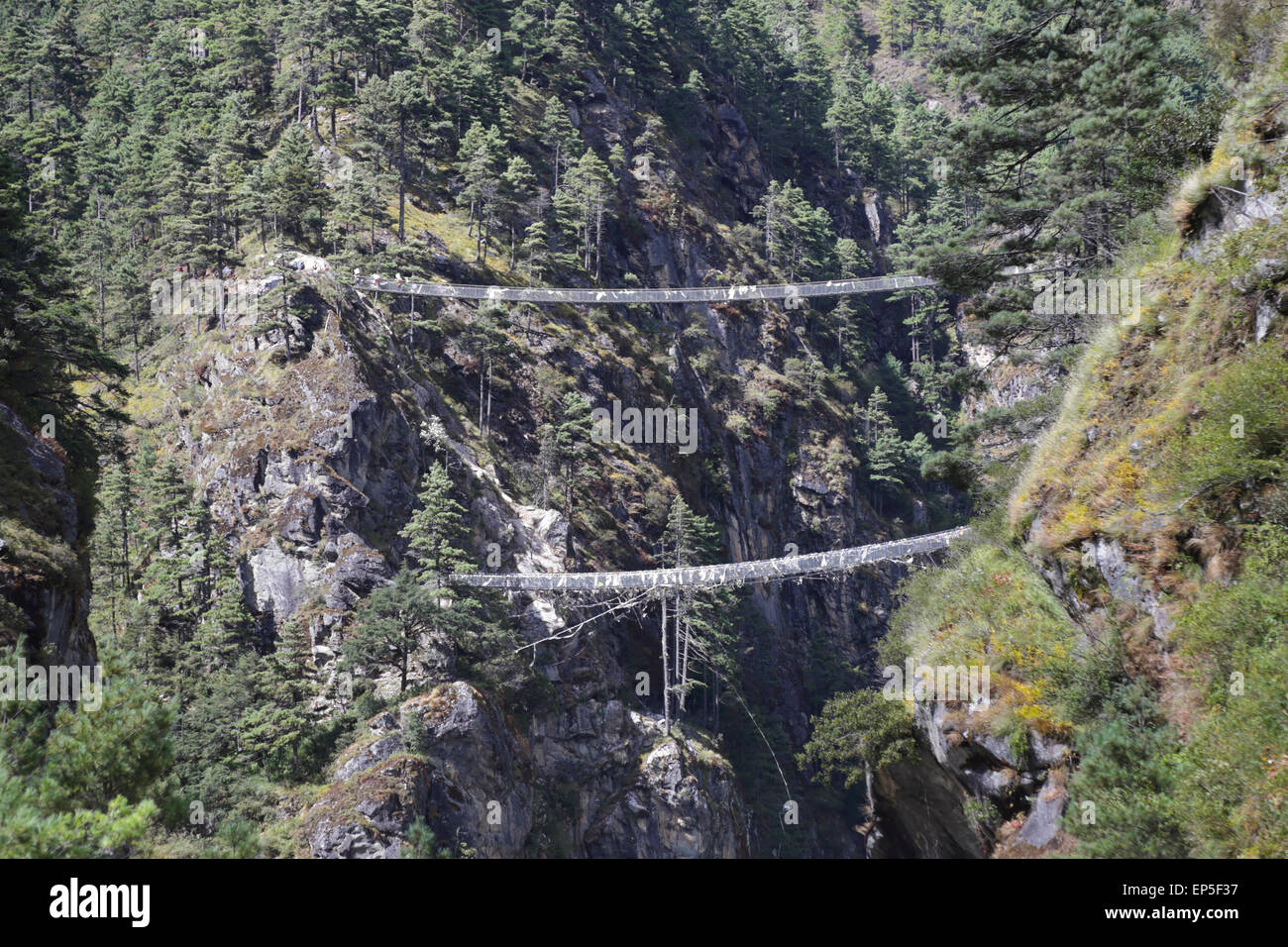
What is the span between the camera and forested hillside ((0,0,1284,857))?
895 cm

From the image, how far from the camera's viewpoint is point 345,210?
3966 cm

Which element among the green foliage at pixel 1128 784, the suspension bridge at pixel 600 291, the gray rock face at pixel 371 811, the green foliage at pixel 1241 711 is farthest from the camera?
the suspension bridge at pixel 600 291

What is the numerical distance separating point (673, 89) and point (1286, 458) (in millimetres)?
65025

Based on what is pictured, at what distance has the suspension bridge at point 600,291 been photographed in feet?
120

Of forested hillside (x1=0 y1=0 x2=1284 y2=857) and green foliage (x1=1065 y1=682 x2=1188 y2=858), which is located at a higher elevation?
forested hillside (x1=0 y1=0 x2=1284 y2=857)

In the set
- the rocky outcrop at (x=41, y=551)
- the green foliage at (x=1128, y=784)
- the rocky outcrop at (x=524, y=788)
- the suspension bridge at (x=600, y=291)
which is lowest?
the rocky outcrop at (x=524, y=788)

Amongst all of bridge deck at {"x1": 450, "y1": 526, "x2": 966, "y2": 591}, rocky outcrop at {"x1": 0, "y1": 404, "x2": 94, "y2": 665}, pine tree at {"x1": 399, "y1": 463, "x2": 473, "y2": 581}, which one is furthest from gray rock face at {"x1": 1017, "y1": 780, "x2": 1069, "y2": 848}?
pine tree at {"x1": 399, "y1": 463, "x2": 473, "y2": 581}

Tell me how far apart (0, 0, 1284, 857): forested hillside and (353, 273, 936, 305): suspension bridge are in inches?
28.0

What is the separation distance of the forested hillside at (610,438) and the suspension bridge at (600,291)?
28.0 inches

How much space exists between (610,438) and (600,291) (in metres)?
8.10

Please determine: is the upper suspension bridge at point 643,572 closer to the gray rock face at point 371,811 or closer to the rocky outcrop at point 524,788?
the rocky outcrop at point 524,788

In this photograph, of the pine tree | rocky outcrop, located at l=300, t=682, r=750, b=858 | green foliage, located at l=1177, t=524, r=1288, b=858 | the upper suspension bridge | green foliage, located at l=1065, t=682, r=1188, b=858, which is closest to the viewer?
green foliage, located at l=1177, t=524, r=1288, b=858

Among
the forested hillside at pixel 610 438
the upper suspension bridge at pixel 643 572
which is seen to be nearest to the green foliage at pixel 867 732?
the forested hillside at pixel 610 438

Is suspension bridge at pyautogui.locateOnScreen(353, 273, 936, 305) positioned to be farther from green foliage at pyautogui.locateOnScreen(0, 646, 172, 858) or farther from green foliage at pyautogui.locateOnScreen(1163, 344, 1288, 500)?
green foliage at pyautogui.locateOnScreen(0, 646, 172, 858)
